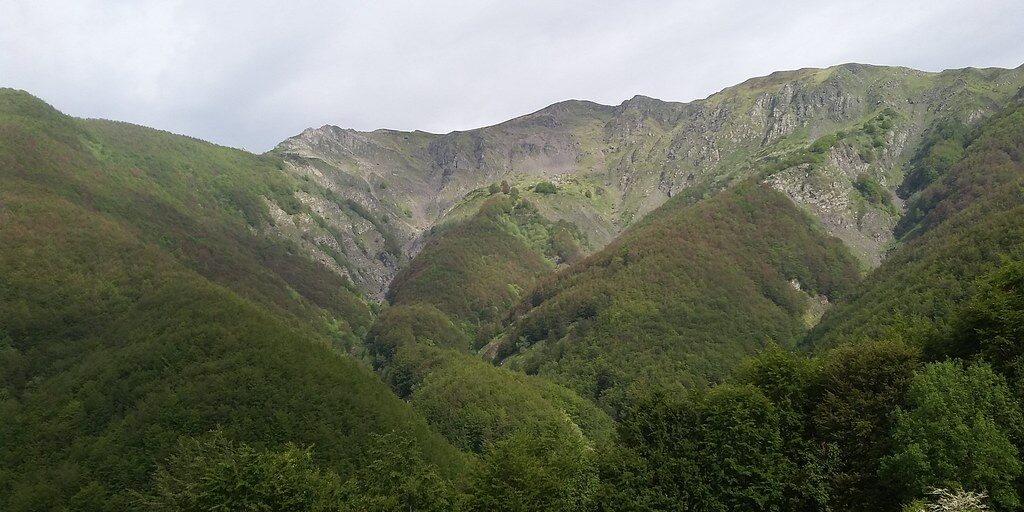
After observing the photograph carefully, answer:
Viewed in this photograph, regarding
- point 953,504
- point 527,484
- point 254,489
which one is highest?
point 254,489

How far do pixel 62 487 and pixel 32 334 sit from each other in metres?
59.5

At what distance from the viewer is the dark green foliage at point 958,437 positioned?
135 feet

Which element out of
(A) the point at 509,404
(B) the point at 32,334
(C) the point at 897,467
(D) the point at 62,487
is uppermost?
(B) the point at 32,334

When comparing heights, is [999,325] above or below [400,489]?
above

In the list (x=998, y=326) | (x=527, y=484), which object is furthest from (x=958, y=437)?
(x=527, y=484)

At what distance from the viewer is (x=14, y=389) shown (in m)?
115

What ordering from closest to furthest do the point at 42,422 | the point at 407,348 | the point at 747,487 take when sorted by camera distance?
the point at 747,487 → the point at 42,422 → the point at 407,348

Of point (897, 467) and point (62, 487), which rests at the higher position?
point (897, 467)

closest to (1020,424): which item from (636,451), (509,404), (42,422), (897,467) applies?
(897,467)

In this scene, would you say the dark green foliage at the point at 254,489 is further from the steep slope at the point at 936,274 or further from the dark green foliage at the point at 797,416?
the steep slope at the point at 936,274

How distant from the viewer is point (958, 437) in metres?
42.1

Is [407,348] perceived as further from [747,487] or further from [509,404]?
[747,487]

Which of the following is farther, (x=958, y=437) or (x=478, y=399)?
(x=478, y=399)

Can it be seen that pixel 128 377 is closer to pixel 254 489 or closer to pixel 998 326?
pixel 254 489
